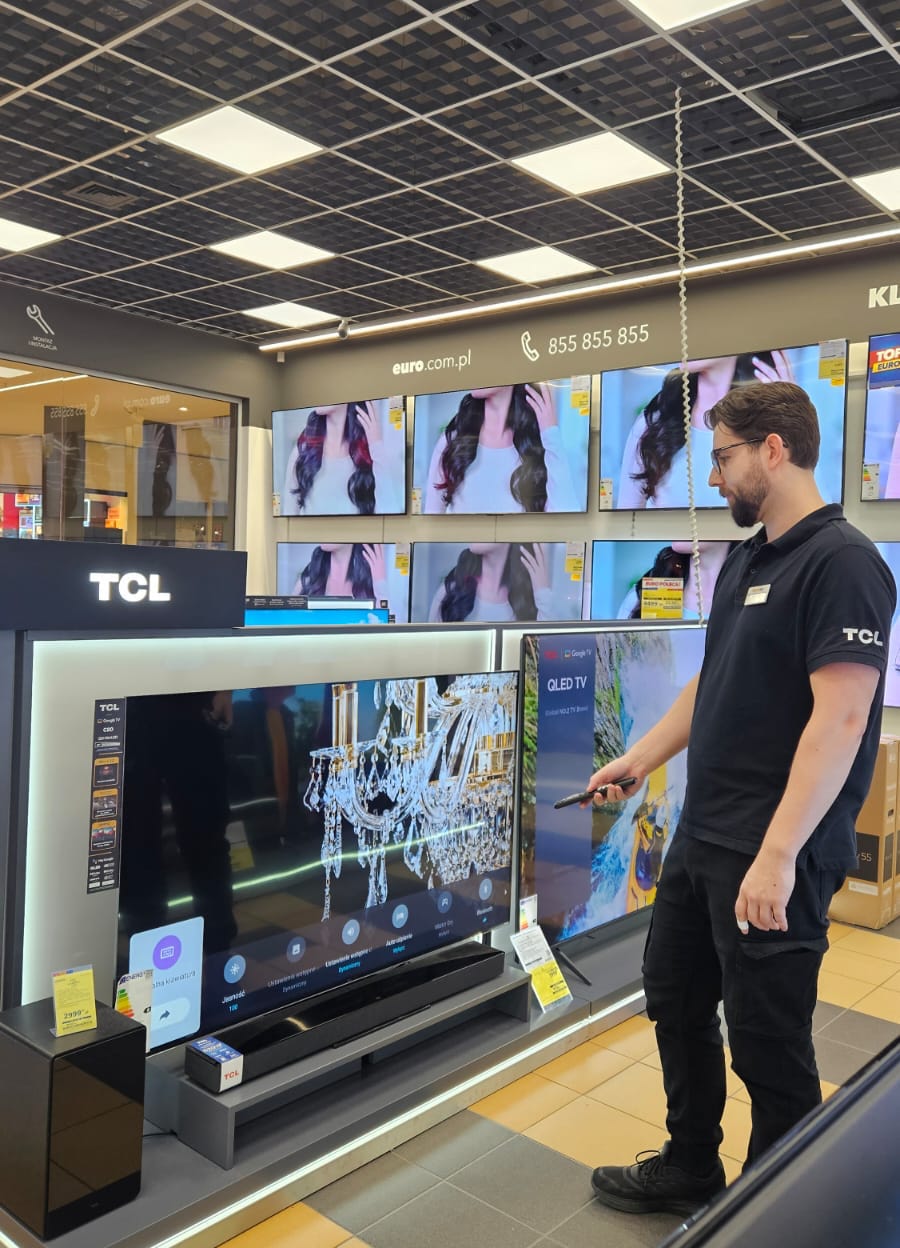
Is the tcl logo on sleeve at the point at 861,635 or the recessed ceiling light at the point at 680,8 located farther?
the recessed ceiling light at the point at 680,8

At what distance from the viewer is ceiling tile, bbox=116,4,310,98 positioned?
3.20 m

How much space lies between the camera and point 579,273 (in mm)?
5637

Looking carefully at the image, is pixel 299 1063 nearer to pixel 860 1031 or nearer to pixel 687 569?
pixel 860 1031

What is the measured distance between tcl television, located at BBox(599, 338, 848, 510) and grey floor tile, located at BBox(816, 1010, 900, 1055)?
2620 mm

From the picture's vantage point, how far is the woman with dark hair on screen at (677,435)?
5.32 metres

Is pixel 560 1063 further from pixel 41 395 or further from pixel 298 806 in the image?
pixel 41 395

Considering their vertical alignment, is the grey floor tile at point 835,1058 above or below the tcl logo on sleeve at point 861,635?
below

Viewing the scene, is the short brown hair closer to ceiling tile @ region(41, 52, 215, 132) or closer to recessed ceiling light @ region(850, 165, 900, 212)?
ceiling tile @ region(41, 52, 215, 132)

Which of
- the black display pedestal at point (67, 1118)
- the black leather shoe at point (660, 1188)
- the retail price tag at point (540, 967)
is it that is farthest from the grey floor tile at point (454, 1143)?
the black display pedestal at point (67, 1118)

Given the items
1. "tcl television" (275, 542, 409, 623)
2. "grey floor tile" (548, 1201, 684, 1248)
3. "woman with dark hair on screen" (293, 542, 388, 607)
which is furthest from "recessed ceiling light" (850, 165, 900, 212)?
"grey floor tile" (548, 1201, 684, 1248)

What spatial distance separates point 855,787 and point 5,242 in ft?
17.2

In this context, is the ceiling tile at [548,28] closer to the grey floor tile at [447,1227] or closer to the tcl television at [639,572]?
the tcl television at [639,572]

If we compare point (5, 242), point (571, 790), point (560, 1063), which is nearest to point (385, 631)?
point (571, 790)

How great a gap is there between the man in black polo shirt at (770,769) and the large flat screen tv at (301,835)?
2.49 feet
